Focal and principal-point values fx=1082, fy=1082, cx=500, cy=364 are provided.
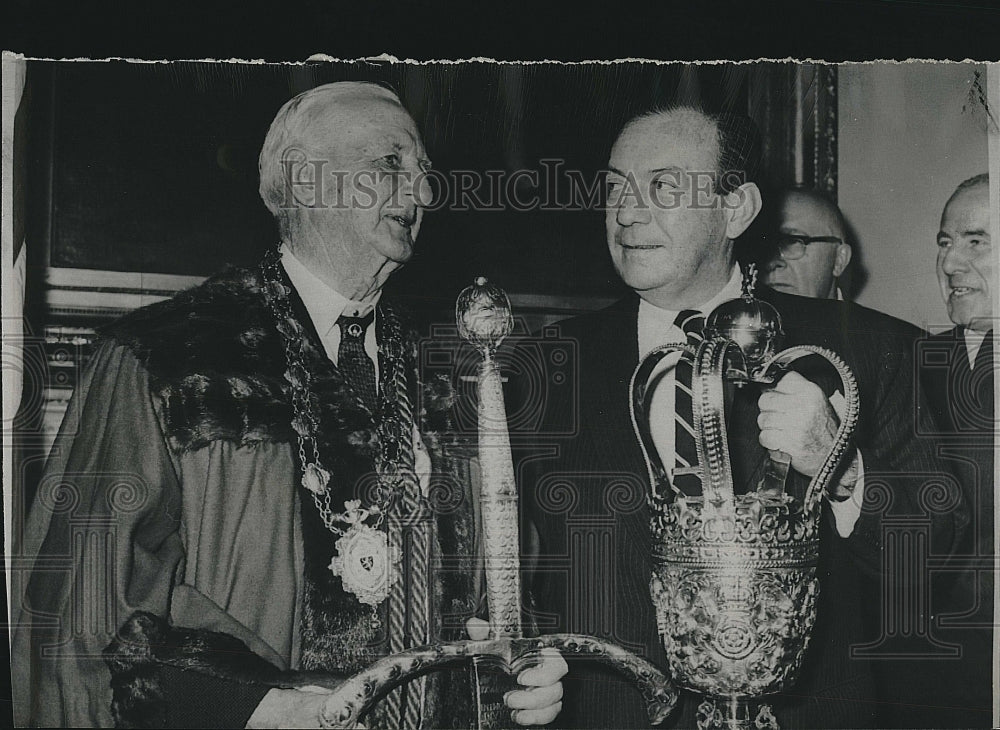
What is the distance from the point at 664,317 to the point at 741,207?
0.25m

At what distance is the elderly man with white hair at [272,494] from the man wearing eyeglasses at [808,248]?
686mm

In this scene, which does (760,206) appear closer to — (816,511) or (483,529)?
(816,511)

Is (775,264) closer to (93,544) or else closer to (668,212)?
(668,212)

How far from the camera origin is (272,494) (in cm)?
193

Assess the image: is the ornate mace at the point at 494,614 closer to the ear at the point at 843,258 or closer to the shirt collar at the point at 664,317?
the shirt collar at the point at 664,317

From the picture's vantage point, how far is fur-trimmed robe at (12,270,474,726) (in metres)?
1.92

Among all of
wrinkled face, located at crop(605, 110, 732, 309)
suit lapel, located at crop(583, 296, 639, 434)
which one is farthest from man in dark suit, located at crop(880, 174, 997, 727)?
suit lapel, located at crop(583, 296, 639, 434)

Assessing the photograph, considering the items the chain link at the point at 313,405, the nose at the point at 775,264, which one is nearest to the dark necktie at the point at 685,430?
the nose at the point at 775,264

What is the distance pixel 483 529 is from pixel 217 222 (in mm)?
752

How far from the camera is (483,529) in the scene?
198 cm

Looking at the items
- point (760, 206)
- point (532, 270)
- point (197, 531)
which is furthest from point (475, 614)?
point (760, 206)

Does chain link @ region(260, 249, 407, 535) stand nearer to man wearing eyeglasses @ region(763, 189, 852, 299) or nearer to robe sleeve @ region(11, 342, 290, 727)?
robe sleeve @ region(11, 342, 290, 727)

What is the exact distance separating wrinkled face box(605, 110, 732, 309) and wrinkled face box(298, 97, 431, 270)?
0.37 meters

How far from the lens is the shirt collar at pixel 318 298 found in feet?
6.57
